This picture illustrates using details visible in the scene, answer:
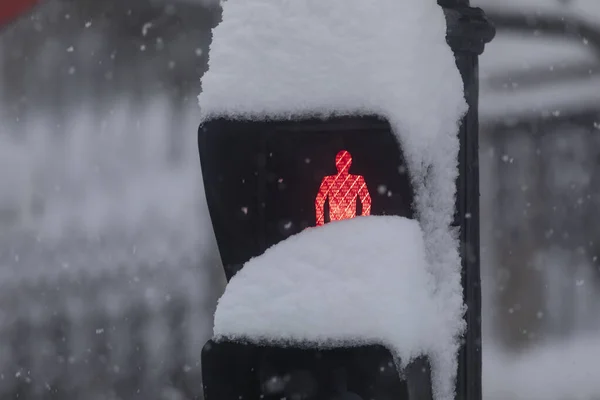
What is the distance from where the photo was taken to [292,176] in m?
2.50

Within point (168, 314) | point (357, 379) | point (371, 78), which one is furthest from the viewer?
point (168, 314)

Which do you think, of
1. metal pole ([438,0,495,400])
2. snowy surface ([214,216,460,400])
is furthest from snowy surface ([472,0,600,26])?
snowy surface ([214,216,460,400])

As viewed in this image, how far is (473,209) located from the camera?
2.39 meters

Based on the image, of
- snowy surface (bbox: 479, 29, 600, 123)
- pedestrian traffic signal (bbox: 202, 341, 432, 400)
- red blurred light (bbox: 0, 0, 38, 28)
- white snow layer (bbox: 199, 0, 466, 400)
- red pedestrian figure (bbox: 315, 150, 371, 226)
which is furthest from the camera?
snowy surface (bbox: 479, 29, 600, 123)

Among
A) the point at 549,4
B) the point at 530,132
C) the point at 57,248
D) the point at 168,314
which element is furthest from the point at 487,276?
the point at 57,248

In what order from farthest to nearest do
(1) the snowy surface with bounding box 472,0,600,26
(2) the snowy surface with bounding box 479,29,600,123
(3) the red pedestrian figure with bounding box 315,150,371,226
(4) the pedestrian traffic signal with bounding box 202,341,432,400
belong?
(1) the snowy surface with bounding box 472,0,600,26 → (2) the snowy surface with bounding box 479,29,600,123 → (3) the red pedestrian figure with bounding box 315,150,371,226 → (4) the pedestrian traffic signal with bounding box 202,341,432,400

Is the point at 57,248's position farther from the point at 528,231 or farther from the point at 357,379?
the point at 357,379

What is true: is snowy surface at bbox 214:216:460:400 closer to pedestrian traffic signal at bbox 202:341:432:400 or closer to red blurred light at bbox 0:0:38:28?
pedestrian traffic signal at bbox 202:341:432:400

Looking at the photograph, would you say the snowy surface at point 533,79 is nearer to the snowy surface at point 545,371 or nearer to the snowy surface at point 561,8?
the snowy surface at point 561,8

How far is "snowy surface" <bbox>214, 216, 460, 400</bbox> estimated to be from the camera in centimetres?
219

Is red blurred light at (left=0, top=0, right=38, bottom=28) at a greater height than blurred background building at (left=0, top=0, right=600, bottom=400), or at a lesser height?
greater

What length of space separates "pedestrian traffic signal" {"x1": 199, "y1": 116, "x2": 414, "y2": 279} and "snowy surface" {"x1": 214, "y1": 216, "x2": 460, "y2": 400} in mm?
100

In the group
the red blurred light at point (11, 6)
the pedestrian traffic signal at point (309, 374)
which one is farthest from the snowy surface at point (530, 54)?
the pedestrian traffic signal at point (309, 374)

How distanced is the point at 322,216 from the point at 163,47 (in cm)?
574
